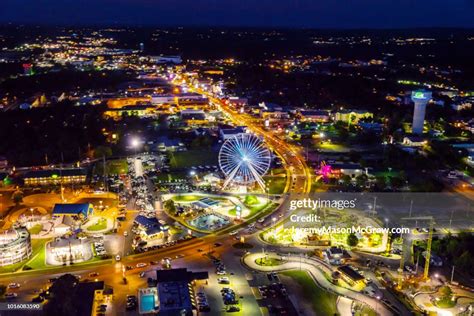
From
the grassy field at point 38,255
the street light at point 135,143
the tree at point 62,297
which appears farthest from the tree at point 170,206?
the street light at point 135,143

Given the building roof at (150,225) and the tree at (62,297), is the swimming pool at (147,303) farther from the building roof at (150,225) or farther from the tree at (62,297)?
the building roof at (150,225)

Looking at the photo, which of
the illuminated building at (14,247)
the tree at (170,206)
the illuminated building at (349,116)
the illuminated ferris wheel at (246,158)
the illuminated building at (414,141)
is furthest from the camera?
the illuminated building at (349,116)

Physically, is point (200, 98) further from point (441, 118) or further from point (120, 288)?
point (120, 288)

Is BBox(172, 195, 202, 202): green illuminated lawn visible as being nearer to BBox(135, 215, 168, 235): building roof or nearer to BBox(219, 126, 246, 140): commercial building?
→ BBox(135, 215, 168, 235): building roof

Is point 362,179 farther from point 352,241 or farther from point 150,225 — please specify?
point 150,225

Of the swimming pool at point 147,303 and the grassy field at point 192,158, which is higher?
the grassy field at point 192,158

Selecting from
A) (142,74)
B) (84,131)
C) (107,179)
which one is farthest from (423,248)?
(142,74)
